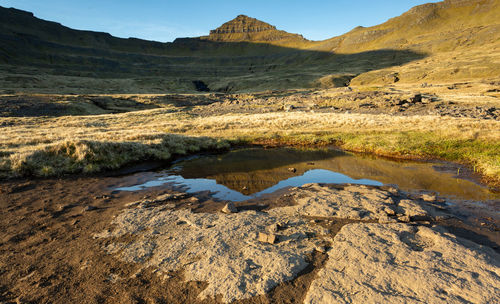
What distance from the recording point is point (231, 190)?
10.5m

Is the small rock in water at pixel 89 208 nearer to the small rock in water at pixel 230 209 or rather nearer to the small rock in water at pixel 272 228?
the small rock in water at pixel 230 209

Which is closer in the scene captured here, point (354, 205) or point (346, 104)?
point (354, 205)

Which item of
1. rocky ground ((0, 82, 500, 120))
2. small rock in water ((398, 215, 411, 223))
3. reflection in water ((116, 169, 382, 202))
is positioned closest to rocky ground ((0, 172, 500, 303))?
small rock in water ((398, 215, 411, 223))

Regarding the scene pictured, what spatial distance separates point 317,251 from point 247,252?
5.29ft

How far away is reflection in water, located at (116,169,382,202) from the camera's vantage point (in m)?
9.91

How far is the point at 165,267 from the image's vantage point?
4.92 metres

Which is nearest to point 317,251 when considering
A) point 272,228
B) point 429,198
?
point 272,228

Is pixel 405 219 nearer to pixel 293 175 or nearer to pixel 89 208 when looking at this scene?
pixel 293 175

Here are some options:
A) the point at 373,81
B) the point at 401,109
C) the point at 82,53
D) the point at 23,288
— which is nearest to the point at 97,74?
the point at 82,53

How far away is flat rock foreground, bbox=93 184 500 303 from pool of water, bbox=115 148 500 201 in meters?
2.85

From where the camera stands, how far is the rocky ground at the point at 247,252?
4.19 meters

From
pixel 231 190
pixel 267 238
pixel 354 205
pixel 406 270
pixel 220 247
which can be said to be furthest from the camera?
pixel 231 190

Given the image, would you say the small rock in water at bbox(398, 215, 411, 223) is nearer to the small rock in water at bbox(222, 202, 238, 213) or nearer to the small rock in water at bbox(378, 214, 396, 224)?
the small rock in water at bbox(378, 214, 396, 224)

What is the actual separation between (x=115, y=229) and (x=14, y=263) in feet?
6.57
